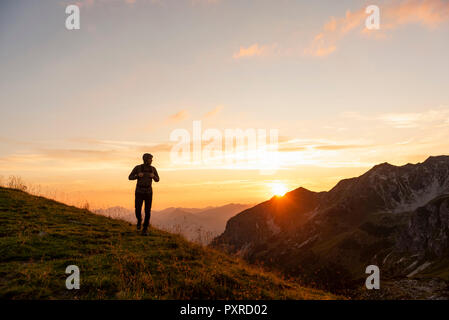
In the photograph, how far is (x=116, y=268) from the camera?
36.2 ft

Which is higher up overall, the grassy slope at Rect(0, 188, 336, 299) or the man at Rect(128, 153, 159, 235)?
the man at Rect(128, 153, 159, 235)

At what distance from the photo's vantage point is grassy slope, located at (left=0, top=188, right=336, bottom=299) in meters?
9.43

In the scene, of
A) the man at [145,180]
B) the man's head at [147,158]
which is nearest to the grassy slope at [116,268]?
the man at [145,180]

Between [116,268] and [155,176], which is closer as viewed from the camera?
[116,268]

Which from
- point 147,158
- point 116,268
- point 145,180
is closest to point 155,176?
point 145,180

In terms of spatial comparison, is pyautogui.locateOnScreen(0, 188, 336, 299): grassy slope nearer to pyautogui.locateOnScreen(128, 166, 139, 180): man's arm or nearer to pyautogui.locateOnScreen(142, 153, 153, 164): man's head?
pyautogui.locateOnScreen(128, 166, 139, 180): man's arm

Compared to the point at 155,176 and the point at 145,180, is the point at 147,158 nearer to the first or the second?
the point at 155,176

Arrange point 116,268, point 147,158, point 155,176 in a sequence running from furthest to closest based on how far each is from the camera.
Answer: point 155,176, point 147,158, point 116,268

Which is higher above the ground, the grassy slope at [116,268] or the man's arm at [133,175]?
the man's arm at [133,175]

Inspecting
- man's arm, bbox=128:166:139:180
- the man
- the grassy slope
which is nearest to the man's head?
the man

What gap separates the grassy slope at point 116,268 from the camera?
9430 millimetres

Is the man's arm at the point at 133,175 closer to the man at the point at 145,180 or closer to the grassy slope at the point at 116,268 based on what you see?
the man at the point at 145,180
